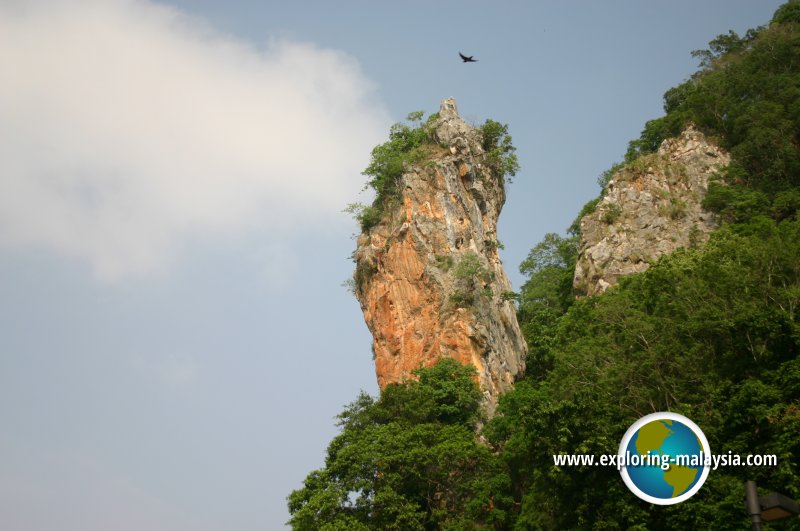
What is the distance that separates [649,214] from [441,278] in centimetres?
978

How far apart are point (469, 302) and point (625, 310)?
9676 millimetres

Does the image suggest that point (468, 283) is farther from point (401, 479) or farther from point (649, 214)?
point (401, 479)

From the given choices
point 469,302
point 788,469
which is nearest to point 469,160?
point 469,302

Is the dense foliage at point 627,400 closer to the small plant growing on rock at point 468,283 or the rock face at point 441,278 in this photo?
the rock face at point 441,278

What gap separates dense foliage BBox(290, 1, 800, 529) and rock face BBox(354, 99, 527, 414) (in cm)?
186

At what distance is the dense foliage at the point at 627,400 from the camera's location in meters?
16.0

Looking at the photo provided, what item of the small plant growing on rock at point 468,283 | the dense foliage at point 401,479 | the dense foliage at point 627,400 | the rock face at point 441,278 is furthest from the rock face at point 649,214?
the dense foliage at point 401,479

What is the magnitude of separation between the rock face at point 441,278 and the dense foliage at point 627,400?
1857mm

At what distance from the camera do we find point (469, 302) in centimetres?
3241

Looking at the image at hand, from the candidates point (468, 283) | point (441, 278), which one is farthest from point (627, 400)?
point (441, 278)

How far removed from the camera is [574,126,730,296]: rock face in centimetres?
3400

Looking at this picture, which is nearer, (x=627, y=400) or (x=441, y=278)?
(x=627, y=400)

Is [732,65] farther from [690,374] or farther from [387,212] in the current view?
[690,374]

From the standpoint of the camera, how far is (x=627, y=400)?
1934 centimetres
